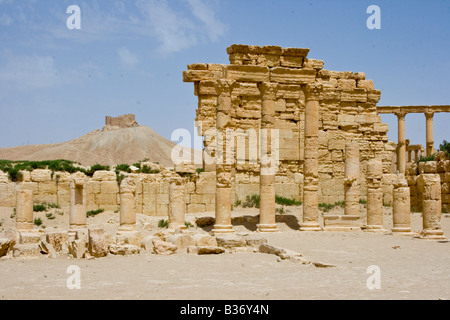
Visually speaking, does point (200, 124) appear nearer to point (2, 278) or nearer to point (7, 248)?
point (7, 248)

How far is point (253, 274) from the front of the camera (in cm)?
1126

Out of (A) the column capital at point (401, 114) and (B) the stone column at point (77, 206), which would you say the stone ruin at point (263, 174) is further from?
(A) the column capital at point (401, 114)

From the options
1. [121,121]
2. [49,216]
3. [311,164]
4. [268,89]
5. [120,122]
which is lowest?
[49,216]

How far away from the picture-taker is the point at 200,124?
24.0m

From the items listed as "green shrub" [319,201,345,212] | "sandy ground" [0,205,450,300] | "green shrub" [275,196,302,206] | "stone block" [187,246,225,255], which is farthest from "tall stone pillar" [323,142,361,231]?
"stone block" [187,246,225,255]

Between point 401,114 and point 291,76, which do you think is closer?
point 291,76

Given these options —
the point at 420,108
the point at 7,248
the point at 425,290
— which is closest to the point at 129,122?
the point at 420,108

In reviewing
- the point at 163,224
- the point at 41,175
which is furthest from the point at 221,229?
the point at 41,175

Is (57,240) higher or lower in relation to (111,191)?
lower

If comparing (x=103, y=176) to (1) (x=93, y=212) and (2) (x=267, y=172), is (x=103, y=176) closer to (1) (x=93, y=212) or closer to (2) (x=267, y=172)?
(1) (x=93, y=212)

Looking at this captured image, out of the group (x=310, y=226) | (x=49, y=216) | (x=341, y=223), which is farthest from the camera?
(x=49, y=216)

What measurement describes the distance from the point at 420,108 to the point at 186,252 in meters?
25.9

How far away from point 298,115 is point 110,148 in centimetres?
5680

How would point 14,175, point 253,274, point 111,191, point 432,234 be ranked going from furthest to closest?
point 14,175 < point 111,191 < point 432,234 < point 253,274
